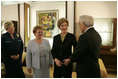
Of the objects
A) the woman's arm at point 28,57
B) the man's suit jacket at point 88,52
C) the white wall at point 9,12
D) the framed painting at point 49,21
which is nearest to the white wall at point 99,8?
the framed painting at point 49,21

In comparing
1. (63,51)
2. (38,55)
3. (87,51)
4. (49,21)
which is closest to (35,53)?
(38,55)

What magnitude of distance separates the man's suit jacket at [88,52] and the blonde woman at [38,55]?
48 centimetres

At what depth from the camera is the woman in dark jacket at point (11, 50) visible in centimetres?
205

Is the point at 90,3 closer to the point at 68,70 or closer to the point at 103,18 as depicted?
the point at 103,18

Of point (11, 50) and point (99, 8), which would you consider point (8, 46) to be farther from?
point (99, 8)

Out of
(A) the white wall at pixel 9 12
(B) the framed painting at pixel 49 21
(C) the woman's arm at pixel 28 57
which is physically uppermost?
(A) the white wall at pixel 9 12

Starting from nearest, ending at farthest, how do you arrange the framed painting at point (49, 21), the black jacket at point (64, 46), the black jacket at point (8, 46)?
the black jacket at point (64, 46), the black jacket at point (8, 46), the framed painting at point (49, 21)

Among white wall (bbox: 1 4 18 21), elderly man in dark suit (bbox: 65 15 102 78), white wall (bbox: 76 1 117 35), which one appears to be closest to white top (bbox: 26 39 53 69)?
elderly man in dark suit (bbox: 65 15 102 78)

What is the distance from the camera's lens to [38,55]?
68.0 inches

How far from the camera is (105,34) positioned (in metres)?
3.73

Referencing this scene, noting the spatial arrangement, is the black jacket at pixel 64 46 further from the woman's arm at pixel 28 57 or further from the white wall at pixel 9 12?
the white wall at pixel 9 12

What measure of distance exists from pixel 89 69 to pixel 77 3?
2.97m

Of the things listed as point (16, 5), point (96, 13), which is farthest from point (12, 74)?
point (96, 13)

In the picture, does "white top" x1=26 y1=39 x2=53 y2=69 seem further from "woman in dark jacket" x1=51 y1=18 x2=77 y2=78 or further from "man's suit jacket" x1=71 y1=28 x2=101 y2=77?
"man's suit jacket" x1=71 y1=28 x2=101 y2=77
